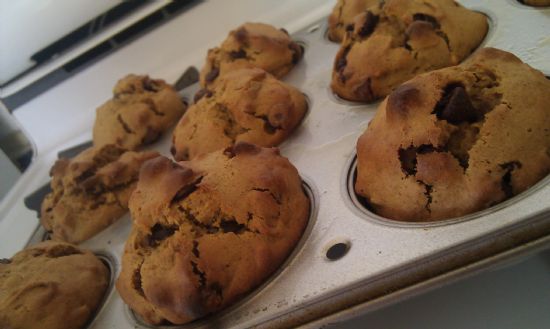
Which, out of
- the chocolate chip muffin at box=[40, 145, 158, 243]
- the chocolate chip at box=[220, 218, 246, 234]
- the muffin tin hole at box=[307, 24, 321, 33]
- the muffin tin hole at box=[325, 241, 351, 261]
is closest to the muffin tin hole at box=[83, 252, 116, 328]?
the chocolate chip muffin at box=[40, 145, 158, 243]

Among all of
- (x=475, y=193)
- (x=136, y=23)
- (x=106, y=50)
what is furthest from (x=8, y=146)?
(x=475, y=193)

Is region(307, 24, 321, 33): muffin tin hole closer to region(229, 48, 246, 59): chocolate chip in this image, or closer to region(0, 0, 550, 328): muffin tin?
region(229, 48, 246, 59): chocolate chip

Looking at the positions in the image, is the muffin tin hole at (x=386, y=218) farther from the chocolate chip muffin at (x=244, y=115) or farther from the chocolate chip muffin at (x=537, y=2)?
the chocolate chip muffin at (x=537, y=2)

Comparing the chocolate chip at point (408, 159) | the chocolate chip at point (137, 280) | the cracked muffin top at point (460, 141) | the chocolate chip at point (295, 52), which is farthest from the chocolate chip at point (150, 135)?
the chocolate chip at point (408, 159)

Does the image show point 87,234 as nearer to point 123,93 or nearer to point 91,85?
point 123,93

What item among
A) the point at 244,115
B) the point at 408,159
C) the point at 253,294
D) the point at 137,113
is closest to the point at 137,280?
the point at 253,294
